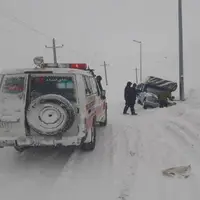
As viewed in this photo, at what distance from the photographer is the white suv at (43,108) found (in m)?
6.13

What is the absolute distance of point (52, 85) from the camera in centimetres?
667

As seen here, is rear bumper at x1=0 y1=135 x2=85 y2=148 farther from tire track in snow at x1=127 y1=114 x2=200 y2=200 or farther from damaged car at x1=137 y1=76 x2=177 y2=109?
damaged car at x1=137 y1=76 x2=177 y2=109

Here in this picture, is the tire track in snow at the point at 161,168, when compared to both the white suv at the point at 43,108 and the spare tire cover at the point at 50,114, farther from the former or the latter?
the spare tire cover at the point at 50,114

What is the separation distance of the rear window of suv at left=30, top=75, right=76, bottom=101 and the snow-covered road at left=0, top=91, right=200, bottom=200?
148 cm

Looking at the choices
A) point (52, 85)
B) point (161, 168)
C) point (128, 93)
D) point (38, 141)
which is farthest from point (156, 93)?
point (38, 141)

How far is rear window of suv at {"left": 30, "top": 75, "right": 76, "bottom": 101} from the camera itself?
260 inches

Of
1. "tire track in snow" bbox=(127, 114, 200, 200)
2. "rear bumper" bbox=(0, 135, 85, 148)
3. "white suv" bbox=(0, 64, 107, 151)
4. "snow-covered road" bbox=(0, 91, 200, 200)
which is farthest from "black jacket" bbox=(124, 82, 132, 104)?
"rear bumper" bbox=(0, 135, 85, 148)

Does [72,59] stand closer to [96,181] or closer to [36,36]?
[36,36]

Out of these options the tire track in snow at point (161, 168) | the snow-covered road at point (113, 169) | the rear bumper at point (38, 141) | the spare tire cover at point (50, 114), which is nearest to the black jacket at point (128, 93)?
the tire track in snow at point (161, 168)

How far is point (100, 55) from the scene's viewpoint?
132 metres

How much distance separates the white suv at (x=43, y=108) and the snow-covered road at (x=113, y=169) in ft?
1.84

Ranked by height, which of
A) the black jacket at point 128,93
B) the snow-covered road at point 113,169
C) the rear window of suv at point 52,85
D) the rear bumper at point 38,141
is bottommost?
the snow-covered road at point 113,169

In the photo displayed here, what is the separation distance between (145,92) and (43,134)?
1191 cm

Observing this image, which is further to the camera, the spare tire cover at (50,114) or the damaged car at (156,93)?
the damaged car at (156,93)
